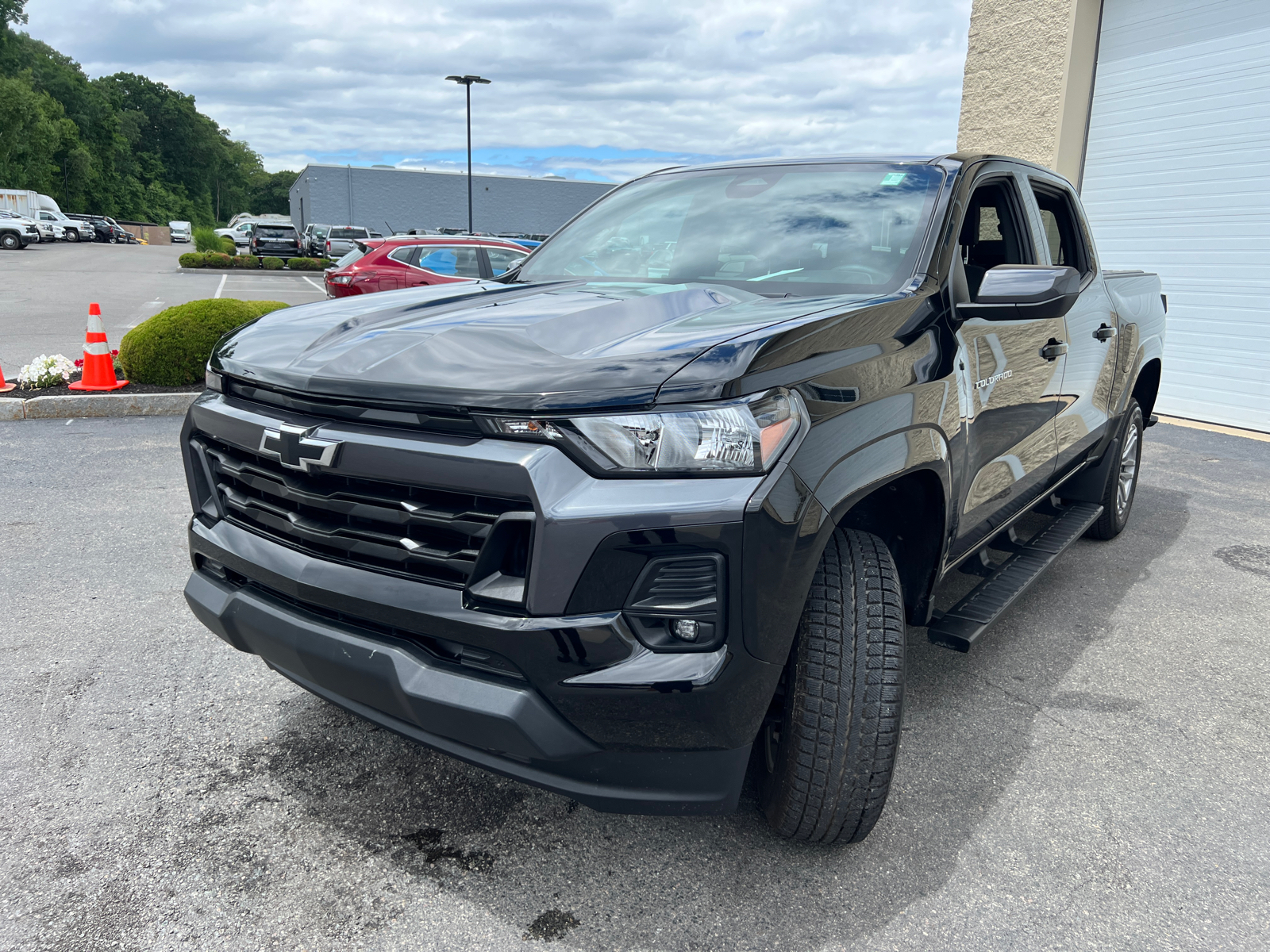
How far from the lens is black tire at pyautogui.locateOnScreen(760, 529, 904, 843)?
1.97 metres

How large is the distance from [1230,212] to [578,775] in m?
9.45

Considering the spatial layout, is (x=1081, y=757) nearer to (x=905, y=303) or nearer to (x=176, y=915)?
(x=905, y=303)

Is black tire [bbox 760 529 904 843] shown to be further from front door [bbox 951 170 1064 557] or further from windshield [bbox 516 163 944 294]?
windshield [bbox 516 163 944 294]

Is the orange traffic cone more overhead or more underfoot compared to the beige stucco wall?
more underfoot

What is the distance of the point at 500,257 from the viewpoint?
12.7m

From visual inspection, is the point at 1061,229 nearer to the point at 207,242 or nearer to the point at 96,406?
the point at 96,406

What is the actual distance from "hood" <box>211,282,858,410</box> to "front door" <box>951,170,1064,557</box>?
603 mm

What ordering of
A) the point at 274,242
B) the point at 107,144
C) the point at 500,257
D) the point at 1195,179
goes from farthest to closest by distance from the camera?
1. the point at 107,144
2. the point at 274,242
3. the point at 500,257
4. the point at 1195,179

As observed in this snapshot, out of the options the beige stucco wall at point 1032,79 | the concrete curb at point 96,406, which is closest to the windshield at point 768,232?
the concrete curb at point 96,406

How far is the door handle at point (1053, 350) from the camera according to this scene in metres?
3.16

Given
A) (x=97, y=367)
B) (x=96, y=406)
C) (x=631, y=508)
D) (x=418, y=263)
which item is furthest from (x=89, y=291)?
(x=631, y=508)

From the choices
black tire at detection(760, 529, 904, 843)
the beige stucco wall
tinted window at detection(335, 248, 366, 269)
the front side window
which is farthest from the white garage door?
tinted window at detection(335, 248, 366, 269)

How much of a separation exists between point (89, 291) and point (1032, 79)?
1939cm

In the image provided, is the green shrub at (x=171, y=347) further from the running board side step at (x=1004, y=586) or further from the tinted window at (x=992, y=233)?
the running board side step at (x=1004, y=586)
